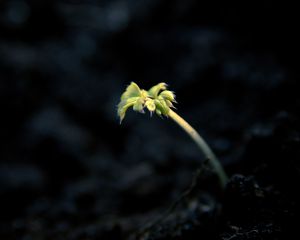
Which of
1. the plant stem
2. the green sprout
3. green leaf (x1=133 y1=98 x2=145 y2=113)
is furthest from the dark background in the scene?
green leaf (x1=133 y1=98 x2=145 y2=113)

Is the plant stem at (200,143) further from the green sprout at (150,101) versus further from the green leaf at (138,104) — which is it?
the green leaf at (138,104)

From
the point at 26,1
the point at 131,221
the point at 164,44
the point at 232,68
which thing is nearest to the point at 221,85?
the point at 232,68

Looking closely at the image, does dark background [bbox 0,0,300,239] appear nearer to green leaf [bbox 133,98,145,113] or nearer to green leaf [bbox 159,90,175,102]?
green leaf [bbox 159,90,175,102]

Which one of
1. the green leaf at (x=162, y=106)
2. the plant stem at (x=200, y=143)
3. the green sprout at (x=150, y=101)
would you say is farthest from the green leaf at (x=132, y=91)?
the plant stem at (x=200, y=143)

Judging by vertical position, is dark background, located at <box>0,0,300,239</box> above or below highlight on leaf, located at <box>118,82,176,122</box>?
above

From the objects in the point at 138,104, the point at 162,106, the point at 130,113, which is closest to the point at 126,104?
the point at 138,104

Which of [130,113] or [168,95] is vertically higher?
[130,113]

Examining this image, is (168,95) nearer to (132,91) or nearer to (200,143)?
(132,91)

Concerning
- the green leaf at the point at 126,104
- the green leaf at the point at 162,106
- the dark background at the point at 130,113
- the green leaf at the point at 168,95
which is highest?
the dark background at the point at 130,113

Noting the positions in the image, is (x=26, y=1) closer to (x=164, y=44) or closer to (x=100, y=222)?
(x=164, y=44)
